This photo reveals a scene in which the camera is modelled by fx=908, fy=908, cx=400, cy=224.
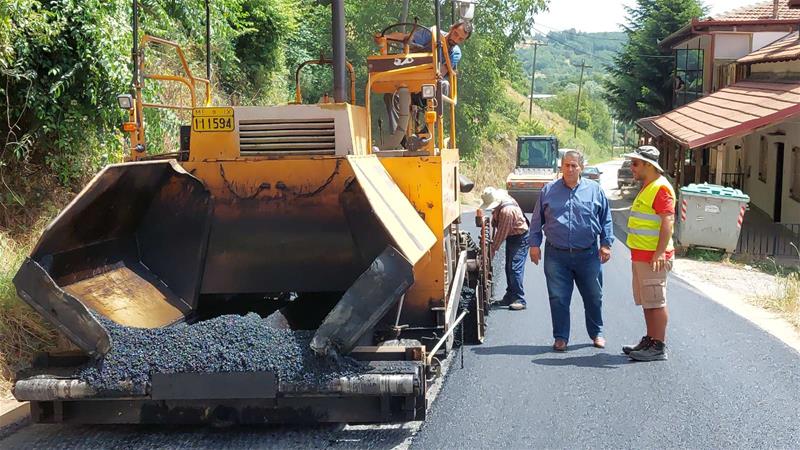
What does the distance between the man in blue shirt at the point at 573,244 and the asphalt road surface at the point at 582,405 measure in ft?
1.01

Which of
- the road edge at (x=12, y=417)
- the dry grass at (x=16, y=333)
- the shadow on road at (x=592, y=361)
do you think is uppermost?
the dry grass at (x=16, y=333)

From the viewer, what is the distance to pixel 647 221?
6.98 meters

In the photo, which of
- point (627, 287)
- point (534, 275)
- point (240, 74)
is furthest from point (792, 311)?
point (240, 74)

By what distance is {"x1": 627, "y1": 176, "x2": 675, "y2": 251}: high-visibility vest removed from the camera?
6.94 meters

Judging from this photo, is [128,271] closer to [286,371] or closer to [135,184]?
[135,184]

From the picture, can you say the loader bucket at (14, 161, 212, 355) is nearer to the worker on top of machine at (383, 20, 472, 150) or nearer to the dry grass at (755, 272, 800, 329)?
the worker on top of machine at (383, 20, 472, 150)

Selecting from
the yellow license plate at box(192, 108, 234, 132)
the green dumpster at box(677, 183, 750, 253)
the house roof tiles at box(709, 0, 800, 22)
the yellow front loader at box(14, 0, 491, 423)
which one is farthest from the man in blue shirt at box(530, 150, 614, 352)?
the house roof tiles at box(709, 0, 800, 22)

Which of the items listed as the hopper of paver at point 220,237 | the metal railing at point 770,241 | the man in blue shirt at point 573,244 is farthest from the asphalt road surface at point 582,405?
the metal railing at point 770,241

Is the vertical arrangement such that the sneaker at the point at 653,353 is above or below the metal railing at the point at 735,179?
below

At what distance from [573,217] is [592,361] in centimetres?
116

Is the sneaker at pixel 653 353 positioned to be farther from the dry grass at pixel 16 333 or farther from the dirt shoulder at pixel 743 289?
the dry grass at pixel 16 333

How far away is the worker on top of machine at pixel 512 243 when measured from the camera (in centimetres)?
938

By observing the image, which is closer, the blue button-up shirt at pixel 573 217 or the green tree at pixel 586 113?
the blue button-up shirt at pixel 573 217

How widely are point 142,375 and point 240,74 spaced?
14.6 meters
